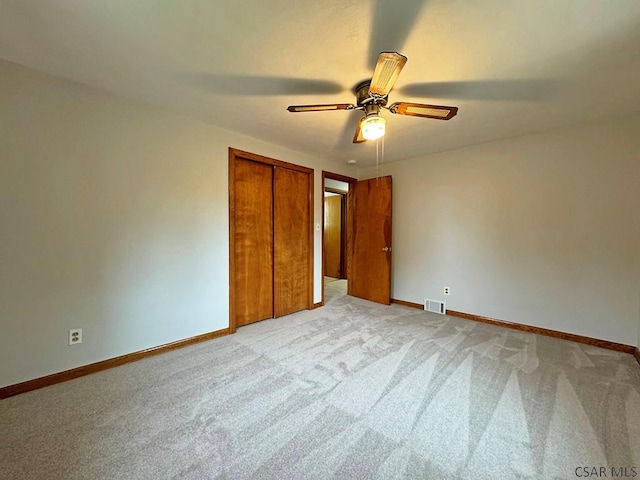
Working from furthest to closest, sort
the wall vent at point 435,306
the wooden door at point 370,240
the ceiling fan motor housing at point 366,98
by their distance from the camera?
1. the wooden door at point 370,240
2. the wall vent at point 435,306
3. the ceiling fan motor housing at point 366,98

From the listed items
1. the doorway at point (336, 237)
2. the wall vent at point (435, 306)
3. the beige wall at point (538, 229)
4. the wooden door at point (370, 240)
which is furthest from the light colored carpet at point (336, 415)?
the doorway at point (336, 237)

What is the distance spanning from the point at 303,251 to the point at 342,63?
2528 millimetres

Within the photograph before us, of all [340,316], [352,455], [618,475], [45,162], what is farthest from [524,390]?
[45,162]

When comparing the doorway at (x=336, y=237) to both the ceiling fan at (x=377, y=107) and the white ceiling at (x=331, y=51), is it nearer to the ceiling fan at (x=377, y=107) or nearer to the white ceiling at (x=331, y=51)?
the white ceiling at (x=331, y=51)

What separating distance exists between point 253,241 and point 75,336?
1.82 metres

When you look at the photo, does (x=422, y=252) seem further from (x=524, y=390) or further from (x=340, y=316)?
(x=524, y=390)

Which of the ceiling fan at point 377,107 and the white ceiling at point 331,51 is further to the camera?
the ceiling fan at point 377,107

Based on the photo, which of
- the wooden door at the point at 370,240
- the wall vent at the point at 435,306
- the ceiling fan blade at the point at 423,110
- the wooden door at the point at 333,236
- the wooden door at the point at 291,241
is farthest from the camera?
the wooden door at the point at 333,236

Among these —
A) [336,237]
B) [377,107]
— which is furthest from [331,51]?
[336,237]

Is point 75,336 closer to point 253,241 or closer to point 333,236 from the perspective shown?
point 253,241

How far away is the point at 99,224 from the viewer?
211 centimetres

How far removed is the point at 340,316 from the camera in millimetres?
3506

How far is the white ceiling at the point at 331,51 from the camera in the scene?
4.33 feet

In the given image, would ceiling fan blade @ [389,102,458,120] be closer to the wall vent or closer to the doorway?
the wall vent
